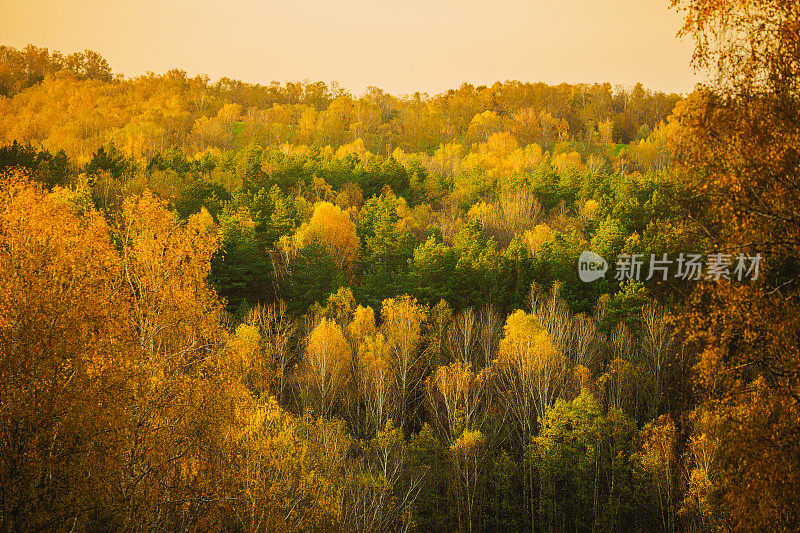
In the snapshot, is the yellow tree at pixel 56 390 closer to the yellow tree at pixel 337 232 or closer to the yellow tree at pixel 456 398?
the yellow tree at pixel 456 398

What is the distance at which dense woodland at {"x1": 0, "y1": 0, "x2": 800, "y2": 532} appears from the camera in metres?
8.23

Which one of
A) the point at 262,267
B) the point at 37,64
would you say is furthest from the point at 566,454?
the point at 37,64

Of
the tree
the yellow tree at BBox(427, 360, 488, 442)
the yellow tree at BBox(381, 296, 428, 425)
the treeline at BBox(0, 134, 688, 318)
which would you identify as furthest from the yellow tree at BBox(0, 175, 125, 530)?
the treeline at BBox(0, 134, 688, 318)

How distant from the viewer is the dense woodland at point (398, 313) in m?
8.23

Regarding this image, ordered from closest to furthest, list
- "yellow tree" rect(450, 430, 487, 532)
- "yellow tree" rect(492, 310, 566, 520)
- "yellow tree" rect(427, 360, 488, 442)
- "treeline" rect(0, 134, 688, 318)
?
"yellow tree" rect(450, 430, 487, 532) → "yellow tree" rect(427, 360, 488, 442) → "yellow tree" rect(492, 310, 566, 520) → "treeline" rect(0, 134, 688, 318)

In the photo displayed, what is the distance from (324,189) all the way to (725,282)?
2489 inches

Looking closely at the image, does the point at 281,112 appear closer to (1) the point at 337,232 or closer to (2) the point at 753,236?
(1) the point at 337,232

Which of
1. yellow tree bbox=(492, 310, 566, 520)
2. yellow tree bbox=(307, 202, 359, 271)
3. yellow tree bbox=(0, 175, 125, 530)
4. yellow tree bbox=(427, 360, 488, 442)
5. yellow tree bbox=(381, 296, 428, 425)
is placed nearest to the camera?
yellow tree bbox=(0, 175, 125, 530)

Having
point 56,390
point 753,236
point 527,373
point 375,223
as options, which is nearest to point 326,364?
point 527,373

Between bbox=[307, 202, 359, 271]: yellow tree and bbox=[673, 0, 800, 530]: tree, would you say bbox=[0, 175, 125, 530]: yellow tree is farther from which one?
bbox=[307, 202, 359, 271]: yellow tree

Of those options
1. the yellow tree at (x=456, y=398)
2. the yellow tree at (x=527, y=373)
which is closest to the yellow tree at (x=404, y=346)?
the yellow tree at (x=456, y=398)

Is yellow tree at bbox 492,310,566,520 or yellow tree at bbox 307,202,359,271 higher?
yellow tree at bbox 307,202,359,271

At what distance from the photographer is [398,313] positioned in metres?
47.6

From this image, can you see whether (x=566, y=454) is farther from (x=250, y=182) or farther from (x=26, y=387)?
(x=250, y=182)
